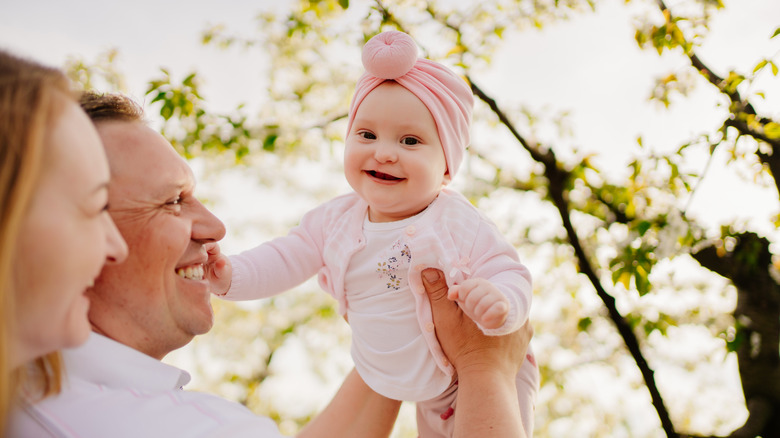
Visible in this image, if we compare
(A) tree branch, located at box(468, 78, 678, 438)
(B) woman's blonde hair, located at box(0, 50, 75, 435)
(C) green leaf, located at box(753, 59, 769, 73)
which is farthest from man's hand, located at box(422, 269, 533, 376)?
(A) tree branch, located at box(468, 78, 678, 438)

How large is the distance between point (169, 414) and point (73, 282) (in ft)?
1.49

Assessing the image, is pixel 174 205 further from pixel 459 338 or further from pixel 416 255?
pixel 459 338

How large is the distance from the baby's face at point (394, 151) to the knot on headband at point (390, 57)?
6 cm

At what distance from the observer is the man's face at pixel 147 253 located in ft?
5.07

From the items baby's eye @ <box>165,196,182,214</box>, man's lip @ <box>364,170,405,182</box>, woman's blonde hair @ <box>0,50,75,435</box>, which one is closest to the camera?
woman's blonde hair @ <box>0,50,75,435</box>

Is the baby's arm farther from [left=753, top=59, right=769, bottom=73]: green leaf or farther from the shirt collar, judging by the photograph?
[left=753, top=59, right=769, bottom=73]: green leaf

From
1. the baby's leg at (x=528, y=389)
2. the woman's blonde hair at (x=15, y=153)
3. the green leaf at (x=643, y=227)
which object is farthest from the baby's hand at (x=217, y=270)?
the green leaf at (x=643, y=227)

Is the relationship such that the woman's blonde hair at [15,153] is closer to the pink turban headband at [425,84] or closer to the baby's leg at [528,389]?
the pink turban headband at [425,84]

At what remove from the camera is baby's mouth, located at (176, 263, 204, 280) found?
5.74ft

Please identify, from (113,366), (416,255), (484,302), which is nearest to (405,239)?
(416,255)

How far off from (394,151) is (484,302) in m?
0.69

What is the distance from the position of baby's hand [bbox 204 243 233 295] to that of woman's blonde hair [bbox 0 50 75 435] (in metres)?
1.02

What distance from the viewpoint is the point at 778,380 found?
455cm

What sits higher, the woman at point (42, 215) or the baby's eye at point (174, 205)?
the baby's eye at point (174, 205)
